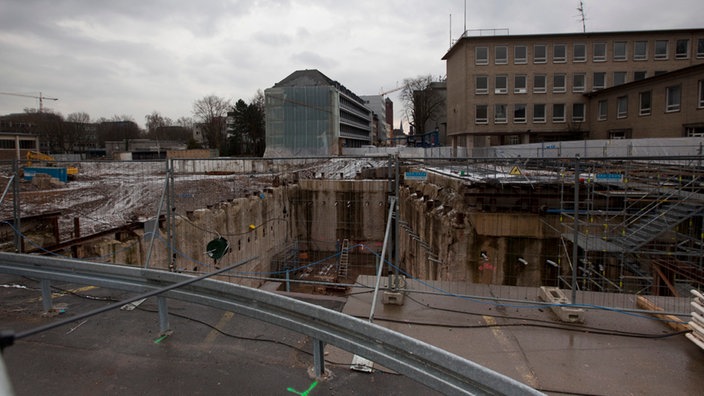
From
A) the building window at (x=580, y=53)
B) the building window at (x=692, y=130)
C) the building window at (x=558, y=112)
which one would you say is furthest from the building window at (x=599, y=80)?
the building window at (x=692, y=130)

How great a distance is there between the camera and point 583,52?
137 ft

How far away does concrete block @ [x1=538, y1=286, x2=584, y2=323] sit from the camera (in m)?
5.16

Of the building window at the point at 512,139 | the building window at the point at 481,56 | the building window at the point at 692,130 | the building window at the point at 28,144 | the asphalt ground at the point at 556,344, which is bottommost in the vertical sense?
the asphalt ground at the point at 556,344

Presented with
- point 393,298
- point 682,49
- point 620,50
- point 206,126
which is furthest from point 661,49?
point 206,126

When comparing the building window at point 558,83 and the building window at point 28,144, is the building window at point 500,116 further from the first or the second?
the building window at point 28,144

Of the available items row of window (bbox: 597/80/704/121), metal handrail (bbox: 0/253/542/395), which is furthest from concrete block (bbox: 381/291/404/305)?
row of window (bbox: 597/80/704/121)

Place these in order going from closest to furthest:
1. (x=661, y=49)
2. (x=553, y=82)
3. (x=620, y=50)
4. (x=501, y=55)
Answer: (x=661, y=49)
(x=620, y=50)
(x=501, y=55)
(x=553, y=82)

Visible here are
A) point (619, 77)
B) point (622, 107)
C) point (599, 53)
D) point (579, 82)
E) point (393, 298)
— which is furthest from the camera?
point (579, 82)

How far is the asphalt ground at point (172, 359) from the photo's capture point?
359cm

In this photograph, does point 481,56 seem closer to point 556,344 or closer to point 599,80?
point 599,80

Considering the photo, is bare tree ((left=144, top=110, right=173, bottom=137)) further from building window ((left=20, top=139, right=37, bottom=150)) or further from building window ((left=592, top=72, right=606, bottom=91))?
building window ((left=592, top=72, right=606, bottom=91))

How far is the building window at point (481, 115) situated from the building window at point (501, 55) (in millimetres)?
4552

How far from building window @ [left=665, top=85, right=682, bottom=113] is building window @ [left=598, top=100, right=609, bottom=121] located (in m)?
6.61

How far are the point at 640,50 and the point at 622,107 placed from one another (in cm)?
857
